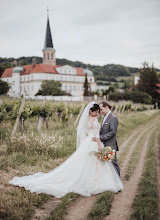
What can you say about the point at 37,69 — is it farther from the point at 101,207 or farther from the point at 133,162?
the point at 101,207

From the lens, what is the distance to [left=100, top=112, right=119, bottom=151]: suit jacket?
528cm

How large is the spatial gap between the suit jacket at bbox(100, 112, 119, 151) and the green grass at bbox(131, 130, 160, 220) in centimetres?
111

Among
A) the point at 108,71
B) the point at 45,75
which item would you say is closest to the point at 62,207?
the point at 45,75

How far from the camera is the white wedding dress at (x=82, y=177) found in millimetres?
4828

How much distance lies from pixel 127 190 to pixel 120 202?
0.72m

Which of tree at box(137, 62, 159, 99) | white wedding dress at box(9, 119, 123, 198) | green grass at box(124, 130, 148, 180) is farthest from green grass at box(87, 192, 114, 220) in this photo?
tree at box(137, 62, 159, 99)

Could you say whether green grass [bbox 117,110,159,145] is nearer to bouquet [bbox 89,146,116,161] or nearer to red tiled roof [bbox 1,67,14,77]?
bouquet [bbox 89,146,116,161]

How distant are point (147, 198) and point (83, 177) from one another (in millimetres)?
1326

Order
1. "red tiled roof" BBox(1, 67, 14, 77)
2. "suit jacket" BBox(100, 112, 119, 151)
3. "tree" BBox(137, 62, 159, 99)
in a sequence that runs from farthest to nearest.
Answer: "red tiled roof" BBox(1, 67, 14, 77) < "tree" BBox(137, 62, 159, 99) < "suit jacket" BBox(100, 112, 119, 151)

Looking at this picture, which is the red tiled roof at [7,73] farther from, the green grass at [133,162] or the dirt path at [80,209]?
the dirt path at [80,209]

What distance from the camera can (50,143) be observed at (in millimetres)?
7707

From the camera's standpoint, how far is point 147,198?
448 centimetres

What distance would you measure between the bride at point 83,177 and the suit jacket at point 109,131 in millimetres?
186

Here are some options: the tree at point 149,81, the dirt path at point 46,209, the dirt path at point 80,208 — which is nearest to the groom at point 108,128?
the dirt path at point 80,208
